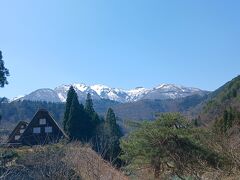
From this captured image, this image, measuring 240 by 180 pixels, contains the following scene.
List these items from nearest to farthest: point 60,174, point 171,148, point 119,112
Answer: point 60,174 < point 171,148 < point 119,112

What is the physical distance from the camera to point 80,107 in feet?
121

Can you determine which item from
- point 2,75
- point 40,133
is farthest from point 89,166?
point 40,133

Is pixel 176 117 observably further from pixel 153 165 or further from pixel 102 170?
pixel 102 170

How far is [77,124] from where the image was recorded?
1414 inches

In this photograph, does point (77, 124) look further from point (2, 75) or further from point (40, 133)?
point (2, 75)

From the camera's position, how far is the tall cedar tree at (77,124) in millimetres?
35531

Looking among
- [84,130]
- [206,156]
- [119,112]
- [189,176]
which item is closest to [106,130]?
[84,130]

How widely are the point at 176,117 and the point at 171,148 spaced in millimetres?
1118

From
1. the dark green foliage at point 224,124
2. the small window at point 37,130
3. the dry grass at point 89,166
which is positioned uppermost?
the small window at point 37,130

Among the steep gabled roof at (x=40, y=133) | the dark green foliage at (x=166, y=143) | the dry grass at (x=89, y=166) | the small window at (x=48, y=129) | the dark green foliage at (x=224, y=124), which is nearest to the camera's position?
the dark green foliage at (x=224, y=124)

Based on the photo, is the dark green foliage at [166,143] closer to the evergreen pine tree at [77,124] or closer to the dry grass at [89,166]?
the dry grass at [89,166]

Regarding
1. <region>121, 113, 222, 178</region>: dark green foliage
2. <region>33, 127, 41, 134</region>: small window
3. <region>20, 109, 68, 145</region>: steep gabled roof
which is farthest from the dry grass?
<region>33, 127, 41, 134</region>: small window

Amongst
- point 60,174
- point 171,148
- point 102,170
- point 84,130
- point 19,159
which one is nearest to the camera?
point 60,174

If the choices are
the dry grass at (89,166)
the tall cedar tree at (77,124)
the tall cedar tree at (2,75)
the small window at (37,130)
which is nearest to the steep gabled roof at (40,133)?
the small window at (37,130)
